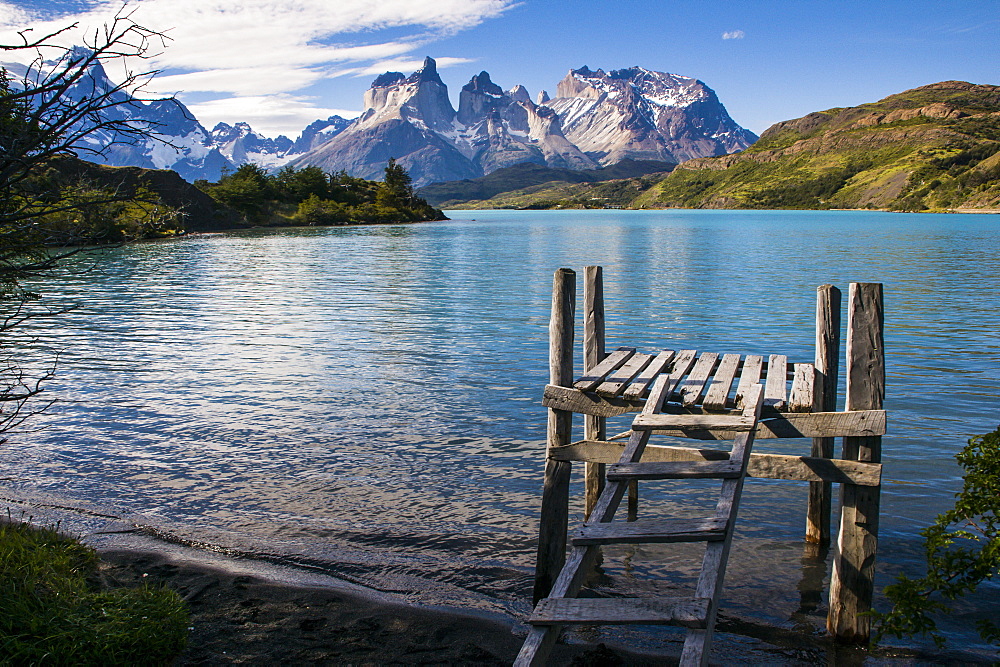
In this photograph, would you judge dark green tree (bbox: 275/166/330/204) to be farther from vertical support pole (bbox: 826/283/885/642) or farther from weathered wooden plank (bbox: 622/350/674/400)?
vertical support pole (bbox: 826/283/885/642)

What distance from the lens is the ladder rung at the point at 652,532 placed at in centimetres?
526

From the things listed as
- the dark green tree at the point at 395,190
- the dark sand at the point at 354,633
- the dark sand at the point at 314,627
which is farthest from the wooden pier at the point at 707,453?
the dark green tree at the point at 395,190

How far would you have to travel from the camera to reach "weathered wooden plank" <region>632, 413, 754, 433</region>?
738 centimetres

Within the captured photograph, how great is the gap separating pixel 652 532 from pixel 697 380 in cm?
389

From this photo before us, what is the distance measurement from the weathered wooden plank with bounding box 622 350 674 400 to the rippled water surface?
2.44m

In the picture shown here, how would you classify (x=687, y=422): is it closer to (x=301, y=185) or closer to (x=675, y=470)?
(x=675, y=470)

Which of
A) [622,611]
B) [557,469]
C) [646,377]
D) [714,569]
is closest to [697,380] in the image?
[646,377]

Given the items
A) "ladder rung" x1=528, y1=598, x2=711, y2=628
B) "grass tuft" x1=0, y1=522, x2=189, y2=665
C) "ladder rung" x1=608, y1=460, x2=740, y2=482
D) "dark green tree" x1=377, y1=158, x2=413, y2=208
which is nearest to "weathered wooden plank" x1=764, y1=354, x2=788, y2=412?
"ladder rung" x1=608, y1=460, x2=740, y2=482

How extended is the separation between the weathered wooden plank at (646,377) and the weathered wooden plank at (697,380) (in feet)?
1.33

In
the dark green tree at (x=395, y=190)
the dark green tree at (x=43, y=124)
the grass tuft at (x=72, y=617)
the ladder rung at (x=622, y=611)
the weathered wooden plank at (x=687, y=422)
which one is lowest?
the grass tuft at (x=72, y=617)

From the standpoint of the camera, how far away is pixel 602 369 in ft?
31.6

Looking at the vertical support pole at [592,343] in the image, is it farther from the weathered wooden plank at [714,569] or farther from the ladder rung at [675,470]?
the ladder rung at [675,470]

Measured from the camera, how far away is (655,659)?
23.2 feet

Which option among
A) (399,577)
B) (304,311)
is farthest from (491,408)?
A: (304,311)
